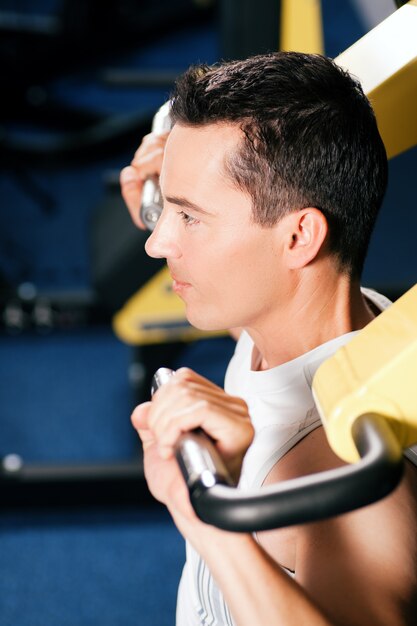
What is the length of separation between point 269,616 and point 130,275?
1.62 metres

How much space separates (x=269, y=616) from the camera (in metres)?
0.68

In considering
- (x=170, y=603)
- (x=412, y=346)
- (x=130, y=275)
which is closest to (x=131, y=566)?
(x=170, y=603)

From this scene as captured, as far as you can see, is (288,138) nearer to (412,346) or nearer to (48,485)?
(412,346)

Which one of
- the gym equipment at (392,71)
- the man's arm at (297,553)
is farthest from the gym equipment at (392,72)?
the man's arm at (297,553)

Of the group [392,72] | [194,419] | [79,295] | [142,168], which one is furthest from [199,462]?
[79,295]

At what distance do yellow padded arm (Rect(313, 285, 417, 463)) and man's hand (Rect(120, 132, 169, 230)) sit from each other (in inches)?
21.8

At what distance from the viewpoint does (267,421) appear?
3.07ft

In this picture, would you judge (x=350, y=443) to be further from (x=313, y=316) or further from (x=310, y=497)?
(x=313, y=316)

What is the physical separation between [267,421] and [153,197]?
0.34m

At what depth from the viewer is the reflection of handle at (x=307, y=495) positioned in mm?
545

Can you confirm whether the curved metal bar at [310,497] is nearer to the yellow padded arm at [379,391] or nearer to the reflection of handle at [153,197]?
the yellow padded arm at [379,391]

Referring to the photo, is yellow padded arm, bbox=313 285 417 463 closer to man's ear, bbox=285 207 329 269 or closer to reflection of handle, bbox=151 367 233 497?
reflection of handle, bbox=151 367 233 497

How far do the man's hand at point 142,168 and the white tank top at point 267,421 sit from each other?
0.99ft

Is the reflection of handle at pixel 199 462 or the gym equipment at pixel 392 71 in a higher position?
the gym equipment at pixel 392 71
